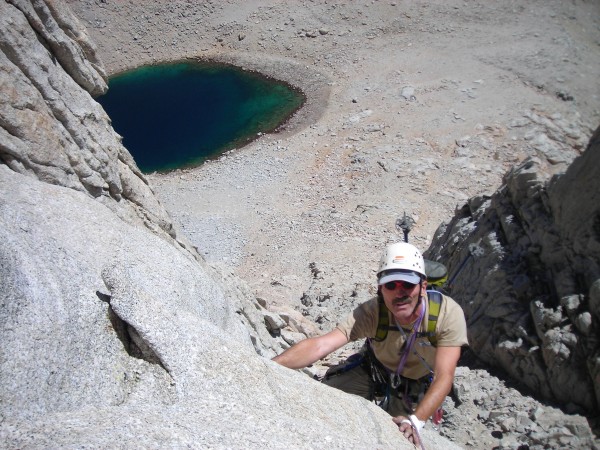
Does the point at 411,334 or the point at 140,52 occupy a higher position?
the point at 411,334

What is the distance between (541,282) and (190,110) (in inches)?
1202

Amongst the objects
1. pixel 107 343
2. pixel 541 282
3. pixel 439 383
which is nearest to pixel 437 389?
pixel 439 383

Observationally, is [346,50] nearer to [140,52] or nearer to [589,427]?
[140,52]

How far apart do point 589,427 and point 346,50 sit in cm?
3380

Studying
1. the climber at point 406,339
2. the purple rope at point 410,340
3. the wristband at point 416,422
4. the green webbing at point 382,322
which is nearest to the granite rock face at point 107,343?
the wristband at point 416,422

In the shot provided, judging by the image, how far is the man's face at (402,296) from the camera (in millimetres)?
5539

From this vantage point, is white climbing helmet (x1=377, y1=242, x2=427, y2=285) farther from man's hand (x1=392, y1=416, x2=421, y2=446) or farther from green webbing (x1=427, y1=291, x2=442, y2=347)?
man's hand (x1=392, y1=416, x2=421, y2=446)

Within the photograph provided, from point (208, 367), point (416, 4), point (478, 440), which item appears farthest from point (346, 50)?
point (208, 367)

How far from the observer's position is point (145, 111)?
3697cm

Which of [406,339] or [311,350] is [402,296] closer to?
[406,339]

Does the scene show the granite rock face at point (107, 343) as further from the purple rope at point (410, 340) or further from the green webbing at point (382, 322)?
the green webbing at point (382, 322)

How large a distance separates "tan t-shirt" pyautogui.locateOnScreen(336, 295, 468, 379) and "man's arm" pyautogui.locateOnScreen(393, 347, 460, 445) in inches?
4.3

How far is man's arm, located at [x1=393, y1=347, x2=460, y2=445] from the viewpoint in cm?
521

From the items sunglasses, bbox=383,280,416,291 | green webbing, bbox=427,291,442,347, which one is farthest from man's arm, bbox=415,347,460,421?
sunglasses, bbox=383,280,416,291
